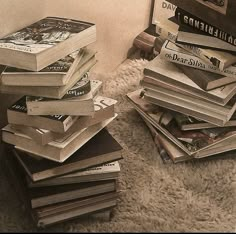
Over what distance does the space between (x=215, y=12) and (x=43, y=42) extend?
1.27 ft

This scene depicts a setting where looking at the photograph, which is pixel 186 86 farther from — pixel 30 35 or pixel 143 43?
pixel 143 43

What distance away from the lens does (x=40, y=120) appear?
84 centimetres

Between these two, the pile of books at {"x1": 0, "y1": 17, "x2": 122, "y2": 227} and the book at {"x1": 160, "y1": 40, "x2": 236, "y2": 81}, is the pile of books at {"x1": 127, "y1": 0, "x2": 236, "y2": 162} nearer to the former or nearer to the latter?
the book at {"x1": 160, "y1": 40, "x2": 236, "y2": 81}

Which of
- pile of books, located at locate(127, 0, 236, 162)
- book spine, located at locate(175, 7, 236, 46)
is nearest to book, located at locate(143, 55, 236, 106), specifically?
pile of books, located at locate(127, 0, 236, 162)

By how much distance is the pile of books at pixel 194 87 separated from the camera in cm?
104

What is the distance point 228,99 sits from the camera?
1.04 m

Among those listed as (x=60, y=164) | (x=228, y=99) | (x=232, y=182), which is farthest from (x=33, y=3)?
(x=232, y=182)

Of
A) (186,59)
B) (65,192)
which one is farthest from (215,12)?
(65,192)

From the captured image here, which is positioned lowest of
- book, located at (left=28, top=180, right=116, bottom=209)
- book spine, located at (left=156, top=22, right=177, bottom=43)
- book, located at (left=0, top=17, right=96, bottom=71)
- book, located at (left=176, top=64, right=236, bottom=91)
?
book, located at (left=28, top=180, right=116, bottom=209)

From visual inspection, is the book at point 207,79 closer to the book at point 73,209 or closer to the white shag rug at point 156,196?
the white shag rug at point 156,196

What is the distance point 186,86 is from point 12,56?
0.41m

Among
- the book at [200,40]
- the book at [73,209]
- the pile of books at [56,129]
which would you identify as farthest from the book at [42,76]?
the book at [200,40]

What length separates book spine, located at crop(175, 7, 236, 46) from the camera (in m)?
1.02

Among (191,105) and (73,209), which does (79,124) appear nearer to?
(73,209)
